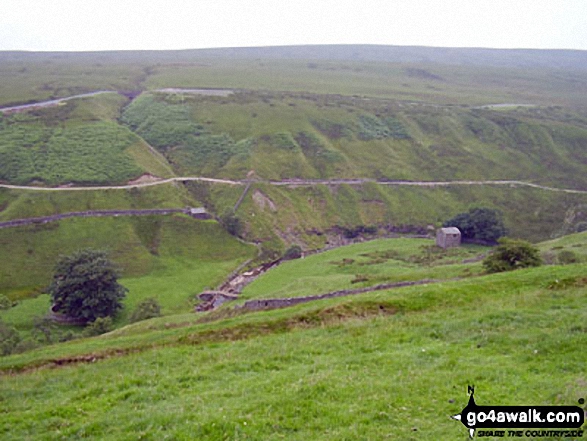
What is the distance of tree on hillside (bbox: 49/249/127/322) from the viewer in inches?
2618

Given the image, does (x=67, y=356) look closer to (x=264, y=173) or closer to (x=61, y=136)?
(x=264, y=173)

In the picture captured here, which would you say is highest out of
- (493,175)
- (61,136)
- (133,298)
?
(61,136)

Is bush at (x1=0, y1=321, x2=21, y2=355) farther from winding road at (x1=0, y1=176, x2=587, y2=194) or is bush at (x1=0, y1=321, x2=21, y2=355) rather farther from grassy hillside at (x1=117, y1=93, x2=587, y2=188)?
grassy hillside at (x1=117, y1=93, x2=587, y2=188)

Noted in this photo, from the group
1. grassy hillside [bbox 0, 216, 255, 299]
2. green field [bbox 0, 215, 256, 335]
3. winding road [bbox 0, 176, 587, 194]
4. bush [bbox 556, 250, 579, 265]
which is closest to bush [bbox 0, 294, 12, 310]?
green field [bbox 0, 215, 256, 335]

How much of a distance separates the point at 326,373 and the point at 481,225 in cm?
8131

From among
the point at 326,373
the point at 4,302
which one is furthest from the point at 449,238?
the point at 326,373

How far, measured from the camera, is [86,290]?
220 ft

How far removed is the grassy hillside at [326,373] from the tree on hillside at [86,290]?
132 ft

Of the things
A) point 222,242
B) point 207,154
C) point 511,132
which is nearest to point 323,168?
point 207,154

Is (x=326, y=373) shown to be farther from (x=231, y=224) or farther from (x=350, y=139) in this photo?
(x=350, y=139)

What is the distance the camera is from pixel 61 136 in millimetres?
119688

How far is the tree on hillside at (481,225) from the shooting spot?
90312 millimetres

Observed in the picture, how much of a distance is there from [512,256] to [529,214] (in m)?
76.3

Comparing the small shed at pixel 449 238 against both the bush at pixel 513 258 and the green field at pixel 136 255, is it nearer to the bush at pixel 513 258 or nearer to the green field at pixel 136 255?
the green field at pixel 136 255
